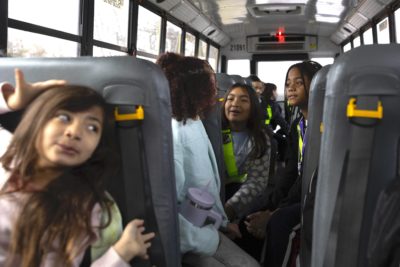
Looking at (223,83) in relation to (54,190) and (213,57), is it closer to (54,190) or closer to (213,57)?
(54,190)

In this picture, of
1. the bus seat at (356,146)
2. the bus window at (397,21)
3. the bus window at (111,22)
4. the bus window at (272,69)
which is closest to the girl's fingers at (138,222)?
the bus seat at (356,146)

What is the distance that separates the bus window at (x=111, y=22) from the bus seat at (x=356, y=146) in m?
3.17

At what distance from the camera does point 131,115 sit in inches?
49.8

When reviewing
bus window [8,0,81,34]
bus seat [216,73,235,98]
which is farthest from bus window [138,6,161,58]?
bus seat [216,73,235,98]

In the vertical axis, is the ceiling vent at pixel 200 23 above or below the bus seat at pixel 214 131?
above

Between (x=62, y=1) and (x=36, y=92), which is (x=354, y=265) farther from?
(x=62, y=1)

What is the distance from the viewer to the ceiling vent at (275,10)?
677cm

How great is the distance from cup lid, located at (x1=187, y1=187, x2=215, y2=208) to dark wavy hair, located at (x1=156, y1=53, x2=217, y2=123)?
335 millimetres

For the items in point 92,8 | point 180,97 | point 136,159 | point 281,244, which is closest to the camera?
point 136,159

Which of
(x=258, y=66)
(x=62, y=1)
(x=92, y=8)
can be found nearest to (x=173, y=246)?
(x=62, y=1)

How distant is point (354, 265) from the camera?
52.6 inches

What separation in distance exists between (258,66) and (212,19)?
2.92 m

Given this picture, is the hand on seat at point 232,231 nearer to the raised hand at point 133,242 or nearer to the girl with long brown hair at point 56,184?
the raised hand at point 133,242

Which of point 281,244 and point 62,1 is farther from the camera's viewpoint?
point 62,1
